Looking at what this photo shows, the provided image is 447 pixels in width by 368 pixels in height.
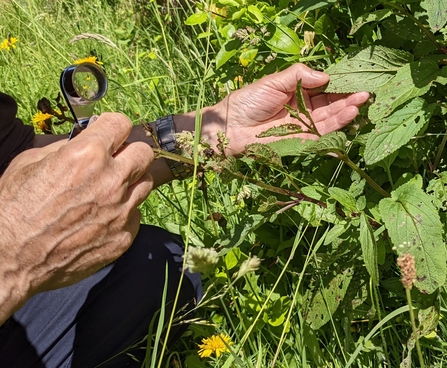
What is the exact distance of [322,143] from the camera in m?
1.15

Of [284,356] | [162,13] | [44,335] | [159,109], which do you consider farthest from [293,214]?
[162,13]

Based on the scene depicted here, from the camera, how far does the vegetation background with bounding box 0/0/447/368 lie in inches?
46.6

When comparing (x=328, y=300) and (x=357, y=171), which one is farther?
(x=328, y=300)

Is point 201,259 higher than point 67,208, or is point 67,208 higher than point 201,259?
point 67,208

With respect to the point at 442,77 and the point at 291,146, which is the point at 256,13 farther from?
the point at 442,77

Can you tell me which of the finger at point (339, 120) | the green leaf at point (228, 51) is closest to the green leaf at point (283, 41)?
the green leaf at point (228, 51)

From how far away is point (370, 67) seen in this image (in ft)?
4.44

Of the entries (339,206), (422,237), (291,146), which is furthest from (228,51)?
(422,237)

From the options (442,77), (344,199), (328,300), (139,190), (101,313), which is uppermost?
(139,190)

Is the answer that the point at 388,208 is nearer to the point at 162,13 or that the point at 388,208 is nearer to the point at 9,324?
the point at 9,324

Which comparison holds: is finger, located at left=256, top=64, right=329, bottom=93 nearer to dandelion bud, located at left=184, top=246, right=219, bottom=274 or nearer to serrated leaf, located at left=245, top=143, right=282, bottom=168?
serrated leaf, located at left=245, top=143, right=282, bottom=168

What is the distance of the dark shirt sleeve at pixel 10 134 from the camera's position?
5.34 ft

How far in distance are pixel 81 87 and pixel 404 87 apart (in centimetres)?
70

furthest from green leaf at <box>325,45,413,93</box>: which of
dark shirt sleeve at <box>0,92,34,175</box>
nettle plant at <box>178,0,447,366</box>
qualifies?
dark shirt sleeve at <box>0,92,34,175</box>
